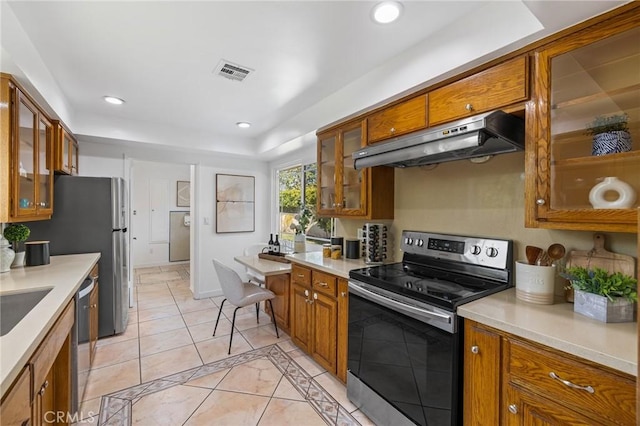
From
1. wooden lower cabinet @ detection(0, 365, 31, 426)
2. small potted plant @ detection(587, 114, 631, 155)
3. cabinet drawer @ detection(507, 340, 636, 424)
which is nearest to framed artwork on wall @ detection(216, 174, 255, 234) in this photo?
wooden lower cabinet @ detection(0, 365, 31, 426)

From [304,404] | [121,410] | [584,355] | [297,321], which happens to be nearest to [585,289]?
[584,355]

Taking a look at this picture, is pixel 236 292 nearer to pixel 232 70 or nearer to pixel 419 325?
pixel 419 325

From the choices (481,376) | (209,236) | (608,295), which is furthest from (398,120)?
(209,236)

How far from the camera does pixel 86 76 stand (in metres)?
2.27

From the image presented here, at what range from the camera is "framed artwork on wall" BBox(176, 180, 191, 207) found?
6.73 meters

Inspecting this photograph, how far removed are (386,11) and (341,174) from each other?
1.34 m

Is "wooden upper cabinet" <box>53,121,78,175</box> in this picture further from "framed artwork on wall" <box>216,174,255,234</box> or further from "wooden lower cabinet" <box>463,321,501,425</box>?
"wooden lower cabinet" <box>463,321,501,425</box>

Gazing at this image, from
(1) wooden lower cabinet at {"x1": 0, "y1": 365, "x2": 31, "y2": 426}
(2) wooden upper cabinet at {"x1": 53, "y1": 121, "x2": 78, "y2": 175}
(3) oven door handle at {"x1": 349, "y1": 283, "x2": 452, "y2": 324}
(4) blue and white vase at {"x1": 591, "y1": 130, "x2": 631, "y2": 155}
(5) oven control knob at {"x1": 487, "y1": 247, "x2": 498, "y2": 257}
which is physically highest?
(2) wooden upper cabinet at {"x1": 53, "y1": 121, "x2": 78, "y2": 175}

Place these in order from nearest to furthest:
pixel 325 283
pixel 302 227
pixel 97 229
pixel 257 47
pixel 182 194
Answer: pixel 257 47 → pixel 325 283 → pixel 97 229 → pixel 302 227 → pixel 182 194

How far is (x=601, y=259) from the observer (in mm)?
1350

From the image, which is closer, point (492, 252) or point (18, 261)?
point (492, 252)

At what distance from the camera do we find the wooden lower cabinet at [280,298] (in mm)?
2902

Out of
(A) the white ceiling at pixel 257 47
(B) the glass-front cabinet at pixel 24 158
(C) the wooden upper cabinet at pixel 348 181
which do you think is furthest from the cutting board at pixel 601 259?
(B) the glass-front cabinet at pixel 24 158

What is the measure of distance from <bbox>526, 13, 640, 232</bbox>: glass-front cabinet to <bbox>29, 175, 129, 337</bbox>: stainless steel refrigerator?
350 centimetres
